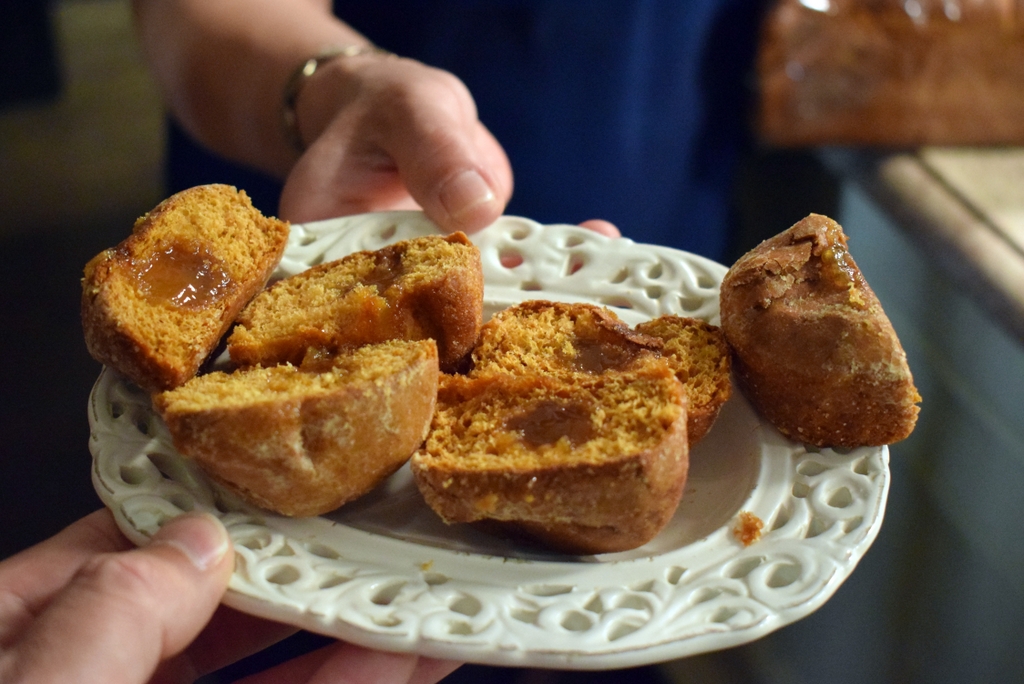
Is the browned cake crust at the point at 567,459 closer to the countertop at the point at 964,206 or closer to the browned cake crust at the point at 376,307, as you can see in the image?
the browned cake crust at the point at 376,307

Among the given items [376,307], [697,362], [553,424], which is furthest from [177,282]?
[697,362]

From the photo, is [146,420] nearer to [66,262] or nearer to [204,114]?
[204,114]

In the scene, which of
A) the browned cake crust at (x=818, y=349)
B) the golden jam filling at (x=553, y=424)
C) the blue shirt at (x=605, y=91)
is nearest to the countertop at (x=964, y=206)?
the blue shirt at (x=605, y=91)

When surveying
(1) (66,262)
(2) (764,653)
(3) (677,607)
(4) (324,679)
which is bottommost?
(1) (66,262)

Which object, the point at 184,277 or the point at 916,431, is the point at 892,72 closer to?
the point at 916,431

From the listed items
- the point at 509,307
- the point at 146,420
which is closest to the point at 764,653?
the point at 509,307
